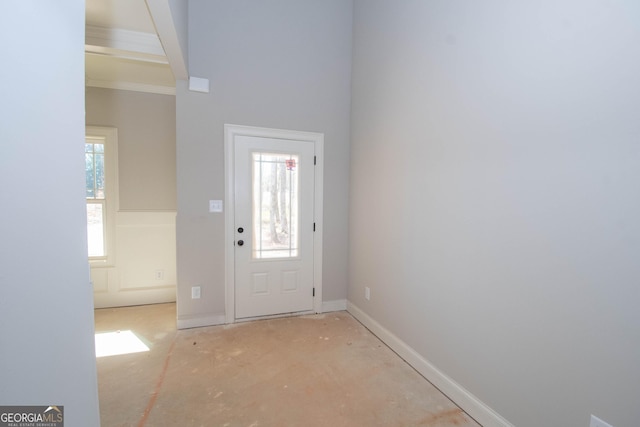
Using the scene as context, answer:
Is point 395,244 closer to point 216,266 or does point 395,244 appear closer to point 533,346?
point 533,346

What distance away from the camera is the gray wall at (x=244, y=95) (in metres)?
2.99

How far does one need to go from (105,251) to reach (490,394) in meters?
4.16

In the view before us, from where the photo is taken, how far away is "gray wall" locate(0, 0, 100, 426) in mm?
568

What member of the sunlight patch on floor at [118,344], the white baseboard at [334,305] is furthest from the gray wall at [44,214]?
the white baseboard at [334,305]

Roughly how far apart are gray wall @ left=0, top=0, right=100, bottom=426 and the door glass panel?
2423 mm

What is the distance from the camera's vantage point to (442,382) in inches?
83.5

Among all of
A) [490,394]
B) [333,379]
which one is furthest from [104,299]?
[490,394]

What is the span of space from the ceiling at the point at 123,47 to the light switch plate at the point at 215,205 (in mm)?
1459

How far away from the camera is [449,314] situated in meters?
2.09

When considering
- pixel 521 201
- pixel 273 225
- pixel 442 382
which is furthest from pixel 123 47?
pixel 442 382

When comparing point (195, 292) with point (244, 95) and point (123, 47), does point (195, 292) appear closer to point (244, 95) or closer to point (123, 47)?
point (244, 95)

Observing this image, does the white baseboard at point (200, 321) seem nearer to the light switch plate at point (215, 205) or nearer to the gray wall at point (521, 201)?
the light switch plate at point (215, 205)

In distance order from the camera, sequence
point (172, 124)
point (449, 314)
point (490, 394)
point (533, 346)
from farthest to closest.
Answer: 1. point (172, 124)
2. point (449, 314)
3. point (490, 394)
4. point (533, 346)

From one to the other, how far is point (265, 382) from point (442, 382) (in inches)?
52.2
